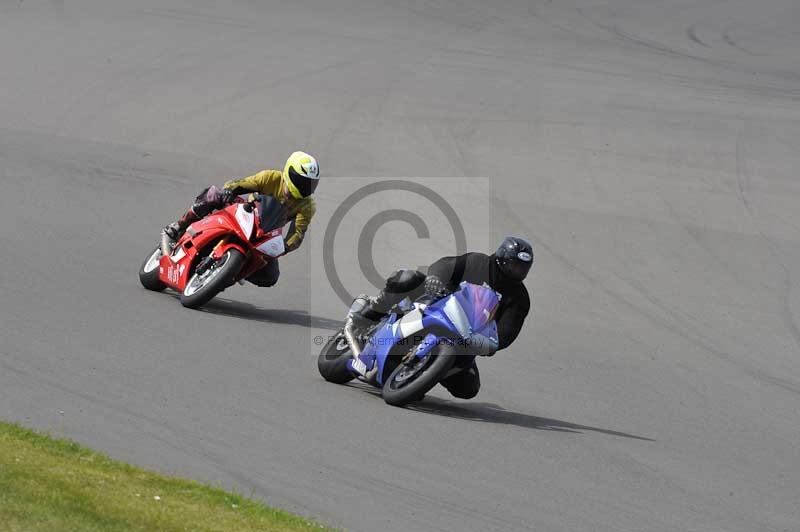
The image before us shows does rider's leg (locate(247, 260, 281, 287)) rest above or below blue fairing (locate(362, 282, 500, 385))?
below

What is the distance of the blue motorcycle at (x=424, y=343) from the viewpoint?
10.0 meters

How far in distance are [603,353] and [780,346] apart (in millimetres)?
2466

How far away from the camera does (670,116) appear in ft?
79.4

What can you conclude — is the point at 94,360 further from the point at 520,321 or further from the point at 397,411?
the point at 520,321

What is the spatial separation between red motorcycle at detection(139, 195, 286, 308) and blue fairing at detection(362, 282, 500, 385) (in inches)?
109

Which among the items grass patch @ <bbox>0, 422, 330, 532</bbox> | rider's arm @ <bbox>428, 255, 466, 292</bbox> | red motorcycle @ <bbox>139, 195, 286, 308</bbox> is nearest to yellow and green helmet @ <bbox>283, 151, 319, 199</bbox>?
red motorcycle @ <bbox>139, 195, 286, 308</bbox>

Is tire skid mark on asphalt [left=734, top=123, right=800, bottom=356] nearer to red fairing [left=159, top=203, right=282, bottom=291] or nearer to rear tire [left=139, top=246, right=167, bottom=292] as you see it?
red fairing [left=159, top=203, right=282, bottom=291]

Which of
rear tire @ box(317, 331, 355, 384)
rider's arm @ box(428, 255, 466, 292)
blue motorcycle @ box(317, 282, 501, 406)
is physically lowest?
rear tire @ box(317, 331, 355, 384)

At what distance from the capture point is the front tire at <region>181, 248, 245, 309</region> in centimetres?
1260

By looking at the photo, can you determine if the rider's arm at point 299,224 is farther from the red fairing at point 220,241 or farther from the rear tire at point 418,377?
the rear tire at point 418,377

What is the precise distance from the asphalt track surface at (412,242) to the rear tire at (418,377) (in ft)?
Result: 0.50

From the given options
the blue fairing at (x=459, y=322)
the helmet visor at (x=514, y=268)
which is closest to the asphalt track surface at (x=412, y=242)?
the blue fairing at (x=459, y=322)
